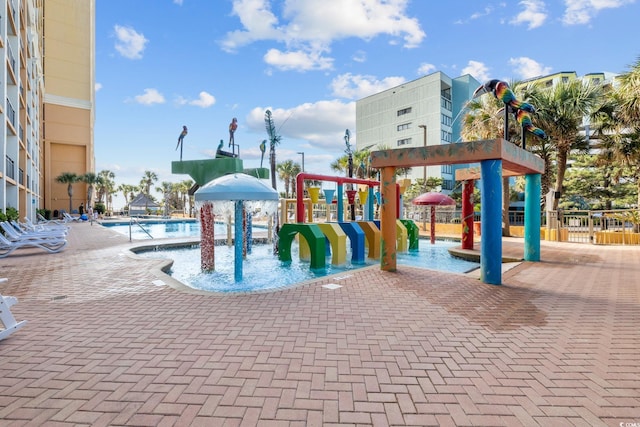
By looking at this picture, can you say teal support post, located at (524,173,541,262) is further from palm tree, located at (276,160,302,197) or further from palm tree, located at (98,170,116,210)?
palm tree, located at (98,170,116,210)

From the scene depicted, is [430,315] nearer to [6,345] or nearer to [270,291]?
[270,291]

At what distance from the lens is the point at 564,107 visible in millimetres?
15930

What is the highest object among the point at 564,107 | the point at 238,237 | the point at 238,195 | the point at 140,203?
the point at 564,107

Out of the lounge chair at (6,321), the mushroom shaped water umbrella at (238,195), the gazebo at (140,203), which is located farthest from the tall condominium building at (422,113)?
the lounge chair at (6,321)

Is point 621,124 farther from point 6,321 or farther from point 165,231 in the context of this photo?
point 165,231

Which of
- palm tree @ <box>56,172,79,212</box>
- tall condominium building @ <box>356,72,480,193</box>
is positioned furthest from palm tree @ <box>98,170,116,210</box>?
tall condominium building @ <box>356,72,480,193</box>

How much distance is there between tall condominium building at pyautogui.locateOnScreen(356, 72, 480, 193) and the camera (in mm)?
45562

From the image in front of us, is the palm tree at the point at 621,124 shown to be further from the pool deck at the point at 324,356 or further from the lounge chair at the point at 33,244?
the lounge chair at the point at 33,244

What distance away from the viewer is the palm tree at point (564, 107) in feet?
51.7

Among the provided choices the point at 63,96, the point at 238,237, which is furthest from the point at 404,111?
the point at 238,237

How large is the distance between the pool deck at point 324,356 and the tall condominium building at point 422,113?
41211mm

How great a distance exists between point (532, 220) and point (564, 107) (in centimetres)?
957

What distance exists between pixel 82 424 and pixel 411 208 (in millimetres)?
30951

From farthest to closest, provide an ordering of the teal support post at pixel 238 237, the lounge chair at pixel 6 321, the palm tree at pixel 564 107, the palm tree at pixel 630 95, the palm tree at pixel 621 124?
the palm tree at pixel 564 107
the palm tree at pixel 621 124
the palm tree at pixel 630 95
the teal support post at pixel 238 237
the lounge chair at pixel 6 321
